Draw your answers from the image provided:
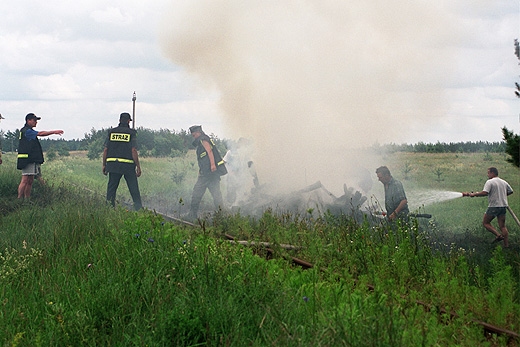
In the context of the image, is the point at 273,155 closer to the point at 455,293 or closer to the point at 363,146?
the point at 363,146

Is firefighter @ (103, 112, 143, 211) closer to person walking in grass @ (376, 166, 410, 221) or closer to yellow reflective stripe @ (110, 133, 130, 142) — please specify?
yellow reflective stripe @ (110, 133, 130, 142)

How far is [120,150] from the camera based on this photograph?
14172mm

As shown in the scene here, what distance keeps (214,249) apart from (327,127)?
43.9ft

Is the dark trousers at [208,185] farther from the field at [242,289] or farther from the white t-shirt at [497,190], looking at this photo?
the white t-shirt at [497,190]

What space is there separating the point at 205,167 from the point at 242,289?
9.29 m

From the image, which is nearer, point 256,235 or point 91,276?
point 91,276

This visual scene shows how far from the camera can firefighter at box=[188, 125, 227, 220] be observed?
14406 mm

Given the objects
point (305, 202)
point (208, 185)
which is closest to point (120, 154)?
point (208, 185)

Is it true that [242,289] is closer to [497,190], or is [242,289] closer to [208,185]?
[497,190]

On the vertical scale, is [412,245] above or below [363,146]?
below

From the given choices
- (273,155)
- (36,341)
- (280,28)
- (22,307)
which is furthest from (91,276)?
(280,28)

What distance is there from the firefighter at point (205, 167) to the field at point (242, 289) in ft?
14.1

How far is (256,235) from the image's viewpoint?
32.5ft

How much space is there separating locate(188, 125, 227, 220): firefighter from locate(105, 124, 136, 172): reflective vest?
1533mm
